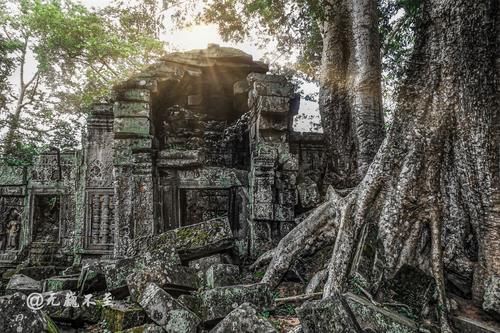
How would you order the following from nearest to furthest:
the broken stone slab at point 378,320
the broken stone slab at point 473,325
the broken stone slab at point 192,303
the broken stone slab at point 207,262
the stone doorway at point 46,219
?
the broken stone slab at point 378,320 < the broken stone slab at point 473,325 < the broken stone slab at point 192,303 < the broken stone slab at point 207,262 < the stone doorway at point 46,219

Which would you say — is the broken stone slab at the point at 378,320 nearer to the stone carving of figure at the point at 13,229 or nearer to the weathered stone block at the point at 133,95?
the weathered stone block at the point at 133,95

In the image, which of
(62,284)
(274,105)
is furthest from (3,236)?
(274,105)

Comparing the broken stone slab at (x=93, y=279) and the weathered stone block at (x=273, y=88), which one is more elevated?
the weathered stone block at (x=273, y=88)

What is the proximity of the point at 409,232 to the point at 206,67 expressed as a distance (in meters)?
4.28

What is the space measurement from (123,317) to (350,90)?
15.7ft

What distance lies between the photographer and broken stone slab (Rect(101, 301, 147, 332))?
8.44 ft

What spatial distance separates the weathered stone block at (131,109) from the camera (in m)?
5.23

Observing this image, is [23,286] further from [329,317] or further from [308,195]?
[329,317]

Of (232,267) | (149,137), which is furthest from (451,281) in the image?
(149,137)

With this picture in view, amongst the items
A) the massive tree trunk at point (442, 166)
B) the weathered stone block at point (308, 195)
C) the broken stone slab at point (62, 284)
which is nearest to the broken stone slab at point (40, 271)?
the broken stone slab at point (62, 284)

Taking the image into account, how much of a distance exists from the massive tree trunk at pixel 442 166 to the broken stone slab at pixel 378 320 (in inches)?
22.0

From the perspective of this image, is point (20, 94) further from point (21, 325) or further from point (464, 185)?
point (464, 185)

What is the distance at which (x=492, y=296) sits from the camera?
7.97 ft

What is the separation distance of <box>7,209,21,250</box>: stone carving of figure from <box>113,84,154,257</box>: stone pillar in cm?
474
